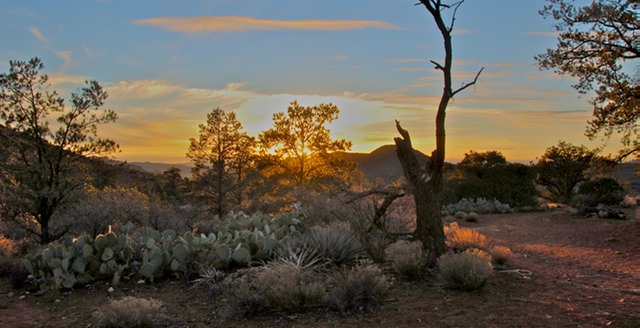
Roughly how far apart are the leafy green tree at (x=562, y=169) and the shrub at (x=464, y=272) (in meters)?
26.1

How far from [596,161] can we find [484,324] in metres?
12.5

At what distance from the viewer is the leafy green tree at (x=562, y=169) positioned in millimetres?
31172

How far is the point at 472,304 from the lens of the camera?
6586 millimetres

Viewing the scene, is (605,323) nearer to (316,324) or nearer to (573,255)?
(316,324)

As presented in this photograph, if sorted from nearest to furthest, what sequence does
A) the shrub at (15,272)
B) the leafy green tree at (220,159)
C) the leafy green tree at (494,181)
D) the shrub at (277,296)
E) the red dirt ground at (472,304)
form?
the red dirt ground at (472,304), the shrub at (277,296), the shrub at (15,272), the leafy green tree at (220,159), the leafy green tree at (494,181)

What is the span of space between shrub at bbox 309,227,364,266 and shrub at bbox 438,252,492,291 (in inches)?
68.5

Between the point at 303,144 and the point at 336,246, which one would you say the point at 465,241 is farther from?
the point at 303,144

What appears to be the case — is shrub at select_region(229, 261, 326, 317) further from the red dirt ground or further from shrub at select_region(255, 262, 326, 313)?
the red dirt ground

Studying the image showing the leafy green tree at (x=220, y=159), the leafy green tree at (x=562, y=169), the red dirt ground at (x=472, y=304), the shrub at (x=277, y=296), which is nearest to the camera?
the red dirt ground at (x=472, y=304)

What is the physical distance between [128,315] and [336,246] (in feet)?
11.9

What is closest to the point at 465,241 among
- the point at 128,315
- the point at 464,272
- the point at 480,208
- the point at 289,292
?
the point at 464,272

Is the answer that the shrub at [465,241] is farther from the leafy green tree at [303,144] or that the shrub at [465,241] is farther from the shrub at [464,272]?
the leafy green tree at [303,144]

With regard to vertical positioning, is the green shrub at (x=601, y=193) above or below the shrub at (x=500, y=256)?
above

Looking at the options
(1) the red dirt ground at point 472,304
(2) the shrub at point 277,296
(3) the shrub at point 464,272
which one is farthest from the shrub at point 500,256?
(2) the shrub at point 277,296
